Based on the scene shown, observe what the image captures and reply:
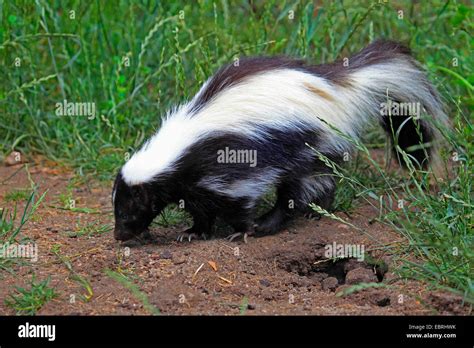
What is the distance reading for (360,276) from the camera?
583cm

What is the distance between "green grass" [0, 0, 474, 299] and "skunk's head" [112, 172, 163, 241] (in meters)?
1.35

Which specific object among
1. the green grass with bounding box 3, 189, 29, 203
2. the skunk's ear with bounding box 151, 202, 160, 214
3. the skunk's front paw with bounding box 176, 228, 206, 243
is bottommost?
the skunk's front paw with bounding box 176, 228, 206, 243

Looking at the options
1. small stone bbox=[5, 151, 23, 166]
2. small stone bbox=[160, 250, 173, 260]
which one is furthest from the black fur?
small stone bbox=[5, 151, 23, 166]

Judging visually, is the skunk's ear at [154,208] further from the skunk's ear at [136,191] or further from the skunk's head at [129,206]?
the skunk's ear at [136,191]

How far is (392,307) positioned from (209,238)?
1.81 meters

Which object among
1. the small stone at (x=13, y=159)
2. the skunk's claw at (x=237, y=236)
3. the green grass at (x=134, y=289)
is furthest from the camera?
the small stone at (x=13, y=159)

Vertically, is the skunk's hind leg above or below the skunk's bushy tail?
below

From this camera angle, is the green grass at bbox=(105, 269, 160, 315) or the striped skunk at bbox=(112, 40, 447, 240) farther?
the striped skunk at bbox=(112, 40, 447, 240)

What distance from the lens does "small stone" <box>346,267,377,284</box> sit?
5.80 metres

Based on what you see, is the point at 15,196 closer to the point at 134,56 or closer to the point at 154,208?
the point at 154,208

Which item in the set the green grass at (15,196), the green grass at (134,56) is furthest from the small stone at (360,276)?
the green grass at (15,196)

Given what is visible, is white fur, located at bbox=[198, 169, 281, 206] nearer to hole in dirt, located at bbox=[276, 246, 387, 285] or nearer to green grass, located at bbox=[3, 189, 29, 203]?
hole in dirt, located at bbox=[276, 246, 387, 285]

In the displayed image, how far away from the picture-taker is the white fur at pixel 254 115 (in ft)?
20.7
